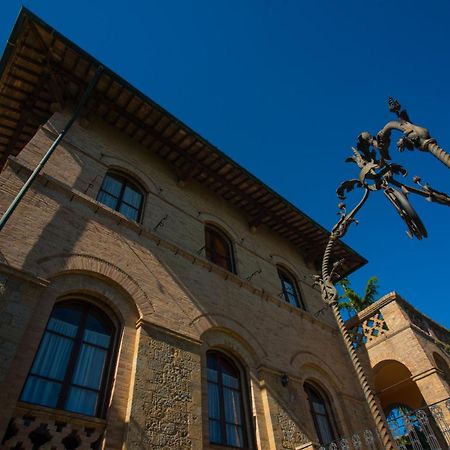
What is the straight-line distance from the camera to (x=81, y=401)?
511cm

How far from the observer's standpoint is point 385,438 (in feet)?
9.97

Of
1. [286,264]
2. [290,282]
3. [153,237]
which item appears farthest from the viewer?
[286,264]

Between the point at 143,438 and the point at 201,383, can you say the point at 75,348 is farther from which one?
the point at 201,383

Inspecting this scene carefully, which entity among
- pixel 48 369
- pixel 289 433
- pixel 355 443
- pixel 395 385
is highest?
pixel 395 385

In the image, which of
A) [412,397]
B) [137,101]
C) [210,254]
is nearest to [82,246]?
[210,254]

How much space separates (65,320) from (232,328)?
10.8ft

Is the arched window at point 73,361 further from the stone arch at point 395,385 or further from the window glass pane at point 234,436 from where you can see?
the stone arch at point 395,385

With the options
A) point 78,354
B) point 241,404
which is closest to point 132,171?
point 78,354

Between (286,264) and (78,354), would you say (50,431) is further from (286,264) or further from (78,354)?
(286,264)

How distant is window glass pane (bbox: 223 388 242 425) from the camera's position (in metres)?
6.65

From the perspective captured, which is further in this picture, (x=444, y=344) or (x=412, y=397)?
(x=412, y=397)

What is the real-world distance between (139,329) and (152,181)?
4310 mm

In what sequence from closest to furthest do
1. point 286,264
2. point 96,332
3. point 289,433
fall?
point 96,332 → point 289,433 → point 286,264

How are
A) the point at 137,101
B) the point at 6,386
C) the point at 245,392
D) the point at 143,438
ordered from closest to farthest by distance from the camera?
the point at 6,386
the point at 143,438
the point at 245,392
the point at 137,101
